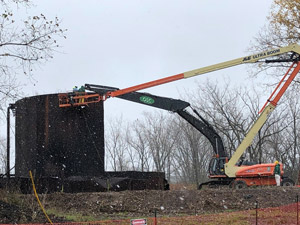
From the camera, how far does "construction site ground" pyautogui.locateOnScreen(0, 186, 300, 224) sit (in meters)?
15.2

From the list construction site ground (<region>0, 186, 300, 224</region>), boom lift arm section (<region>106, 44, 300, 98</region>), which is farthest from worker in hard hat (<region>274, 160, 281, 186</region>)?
boom lift arm section (<region>106, 44, 300, 98</region>)

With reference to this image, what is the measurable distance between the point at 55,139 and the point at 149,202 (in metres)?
7.89

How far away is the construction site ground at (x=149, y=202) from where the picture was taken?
599 inches

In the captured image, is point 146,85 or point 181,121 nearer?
point 146,85

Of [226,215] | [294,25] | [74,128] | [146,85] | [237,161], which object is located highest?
[294,25]

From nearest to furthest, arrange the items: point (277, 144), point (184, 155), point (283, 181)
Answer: point (283, 181)
point (277, 144)
point (184, 155)

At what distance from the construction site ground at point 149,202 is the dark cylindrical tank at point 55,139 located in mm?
4615

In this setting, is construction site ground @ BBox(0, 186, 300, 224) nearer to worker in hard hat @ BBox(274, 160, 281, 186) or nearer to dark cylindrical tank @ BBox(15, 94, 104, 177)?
worker in hard hat @ BBox(274, 160, 281, 186)

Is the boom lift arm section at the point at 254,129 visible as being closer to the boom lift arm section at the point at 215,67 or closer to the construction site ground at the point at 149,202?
the boom lift arm section at the point at 215,67

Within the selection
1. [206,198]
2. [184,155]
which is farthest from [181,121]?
[206,198]

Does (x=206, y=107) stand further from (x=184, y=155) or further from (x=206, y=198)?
(x=206, y=198)

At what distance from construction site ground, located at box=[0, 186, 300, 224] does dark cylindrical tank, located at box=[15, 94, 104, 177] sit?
461 centimetres

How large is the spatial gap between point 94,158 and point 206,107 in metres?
22.1

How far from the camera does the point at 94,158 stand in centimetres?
2370
